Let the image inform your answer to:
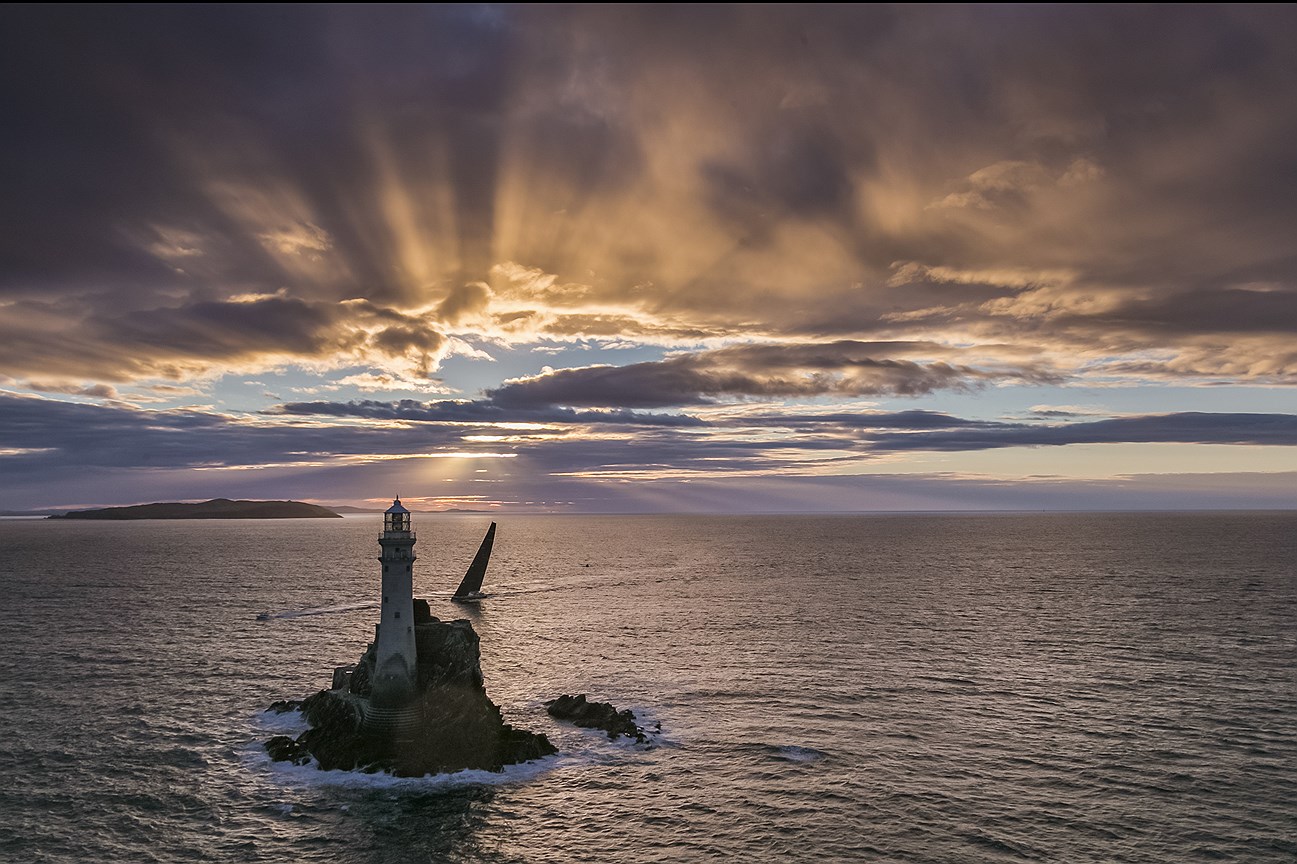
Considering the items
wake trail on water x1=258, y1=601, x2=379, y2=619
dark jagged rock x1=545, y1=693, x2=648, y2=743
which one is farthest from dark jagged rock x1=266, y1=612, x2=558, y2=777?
wake trail on water x1=258, y1=601, x2=379, y2=619

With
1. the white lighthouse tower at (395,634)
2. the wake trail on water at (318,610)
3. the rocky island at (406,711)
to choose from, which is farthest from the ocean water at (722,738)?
→ the white lighthouse tower at (395,634)

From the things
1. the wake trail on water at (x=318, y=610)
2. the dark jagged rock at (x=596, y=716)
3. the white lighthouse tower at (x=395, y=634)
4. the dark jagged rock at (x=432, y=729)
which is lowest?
the wake trail on water at (x=318, y=610)

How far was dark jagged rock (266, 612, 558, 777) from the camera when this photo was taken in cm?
5138

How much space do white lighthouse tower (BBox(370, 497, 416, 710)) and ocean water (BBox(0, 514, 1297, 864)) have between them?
5.87 metres

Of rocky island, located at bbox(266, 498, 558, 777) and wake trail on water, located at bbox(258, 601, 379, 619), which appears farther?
wake trail on water, located at bbox(258, 601, 379, 619)

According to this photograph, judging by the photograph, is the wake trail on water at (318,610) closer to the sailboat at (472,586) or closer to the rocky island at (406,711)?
the sailboat at (472,586)

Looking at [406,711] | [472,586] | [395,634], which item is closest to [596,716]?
[406,711]

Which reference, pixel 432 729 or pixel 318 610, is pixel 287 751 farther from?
pixel 318 610

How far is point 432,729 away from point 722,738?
21.1 meters

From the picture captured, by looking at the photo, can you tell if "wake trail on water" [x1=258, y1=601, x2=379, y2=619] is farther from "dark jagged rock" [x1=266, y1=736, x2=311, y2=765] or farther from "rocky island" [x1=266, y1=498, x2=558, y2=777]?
"rocky island" [x1=266, y1=498, x2=558, y2=777]

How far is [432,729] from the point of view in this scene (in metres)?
52.6

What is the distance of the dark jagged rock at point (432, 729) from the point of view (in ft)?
169

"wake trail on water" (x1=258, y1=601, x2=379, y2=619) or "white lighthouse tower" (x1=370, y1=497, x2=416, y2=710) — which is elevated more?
"white lighthouse tower" (x1=370, y1=497, x2=416, y2=710)

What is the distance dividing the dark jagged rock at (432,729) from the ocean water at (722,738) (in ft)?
5.13
